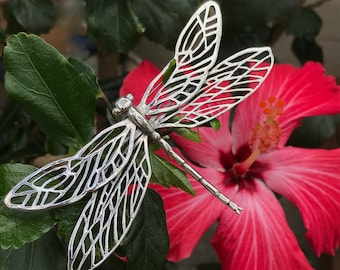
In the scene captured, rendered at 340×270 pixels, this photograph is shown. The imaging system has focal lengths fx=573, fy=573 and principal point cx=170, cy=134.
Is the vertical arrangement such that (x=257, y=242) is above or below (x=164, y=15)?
below

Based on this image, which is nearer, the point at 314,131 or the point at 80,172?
the point at 80,172

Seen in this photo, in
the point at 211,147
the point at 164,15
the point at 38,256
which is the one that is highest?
the point at 164,15

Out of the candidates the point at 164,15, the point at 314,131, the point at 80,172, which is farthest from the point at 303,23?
the point at 80,172

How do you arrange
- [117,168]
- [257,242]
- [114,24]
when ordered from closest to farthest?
[117,168] → [257,242] → [114,24]

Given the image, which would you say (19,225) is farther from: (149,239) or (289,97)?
(289,97)

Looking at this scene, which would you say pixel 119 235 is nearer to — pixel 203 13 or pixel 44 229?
pixel 44 229

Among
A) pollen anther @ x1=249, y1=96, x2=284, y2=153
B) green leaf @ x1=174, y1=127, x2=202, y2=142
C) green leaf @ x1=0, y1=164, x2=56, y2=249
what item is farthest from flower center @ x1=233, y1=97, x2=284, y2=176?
green leaf @ x1=0, y1=164, x2=56, y2=249

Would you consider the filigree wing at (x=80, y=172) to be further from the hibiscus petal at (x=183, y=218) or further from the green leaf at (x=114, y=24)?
the green leaf at (x=114, y=24)

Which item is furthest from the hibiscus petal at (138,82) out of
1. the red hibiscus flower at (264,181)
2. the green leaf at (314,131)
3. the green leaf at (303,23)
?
the green leaf at (303,23)
